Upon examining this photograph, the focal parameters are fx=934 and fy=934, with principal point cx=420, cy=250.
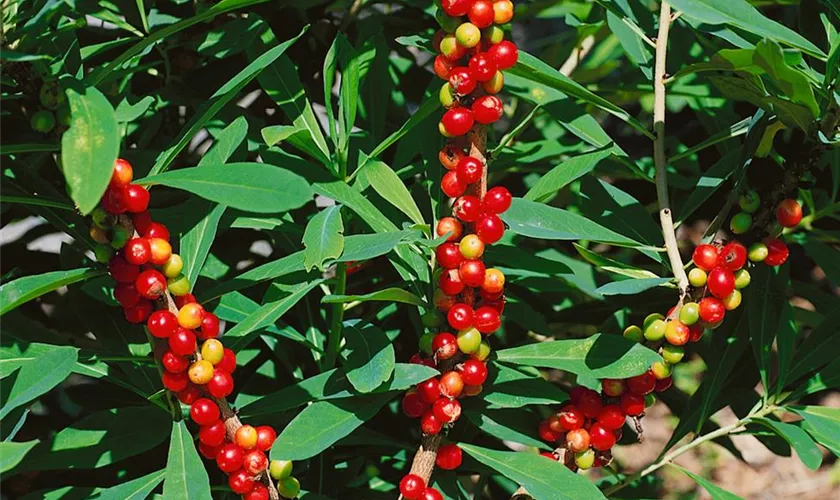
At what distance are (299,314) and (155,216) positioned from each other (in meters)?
0.26

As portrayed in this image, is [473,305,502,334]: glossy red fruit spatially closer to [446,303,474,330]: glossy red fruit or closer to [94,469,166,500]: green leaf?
[446,303,474,330]: glossy red fruit

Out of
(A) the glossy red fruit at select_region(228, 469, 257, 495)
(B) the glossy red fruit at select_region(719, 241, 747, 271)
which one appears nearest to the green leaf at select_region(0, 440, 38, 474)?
(A) the glossy red fruit at select_region(228, 469, 257, 495)

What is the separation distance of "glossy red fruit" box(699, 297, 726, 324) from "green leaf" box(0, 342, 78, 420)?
667 mm

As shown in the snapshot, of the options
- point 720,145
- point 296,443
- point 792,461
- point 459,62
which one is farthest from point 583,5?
point 792,461

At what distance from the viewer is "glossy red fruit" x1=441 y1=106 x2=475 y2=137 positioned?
95 cm

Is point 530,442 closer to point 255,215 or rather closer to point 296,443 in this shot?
point 296,443

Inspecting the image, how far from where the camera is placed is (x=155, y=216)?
112cm

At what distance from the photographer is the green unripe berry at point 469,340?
Result: 1008 mm

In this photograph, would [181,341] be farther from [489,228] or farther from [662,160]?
[662,160]

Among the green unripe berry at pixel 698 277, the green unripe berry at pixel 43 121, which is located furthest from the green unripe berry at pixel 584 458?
the green unripe berry at pixel 43 121

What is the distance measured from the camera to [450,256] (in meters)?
0.99

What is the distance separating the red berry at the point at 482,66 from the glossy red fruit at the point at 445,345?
0.28m

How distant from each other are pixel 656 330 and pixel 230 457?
0.50m

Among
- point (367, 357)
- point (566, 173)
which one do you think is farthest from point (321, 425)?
point (566, 173)
